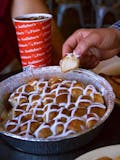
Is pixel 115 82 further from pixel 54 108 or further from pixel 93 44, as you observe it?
pixel 54 108

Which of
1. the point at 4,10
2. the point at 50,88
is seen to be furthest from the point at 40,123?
the point at 4,10

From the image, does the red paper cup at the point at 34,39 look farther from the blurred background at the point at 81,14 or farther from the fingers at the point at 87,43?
the blurred background at the point at 81,14

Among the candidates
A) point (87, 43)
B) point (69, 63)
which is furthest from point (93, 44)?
point (69, 63)

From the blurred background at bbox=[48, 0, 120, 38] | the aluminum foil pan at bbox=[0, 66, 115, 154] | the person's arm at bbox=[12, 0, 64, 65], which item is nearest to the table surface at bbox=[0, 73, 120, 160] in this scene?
the aluminum foil pan at bbox=[0, 66, 115, 154]

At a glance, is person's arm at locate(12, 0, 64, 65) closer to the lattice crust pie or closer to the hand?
the hand

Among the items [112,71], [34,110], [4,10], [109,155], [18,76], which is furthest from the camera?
[4,10]

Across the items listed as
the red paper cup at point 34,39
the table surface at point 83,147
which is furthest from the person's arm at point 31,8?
the table surface at point 83,147

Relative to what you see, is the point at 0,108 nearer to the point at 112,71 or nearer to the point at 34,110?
the point at 34,110
